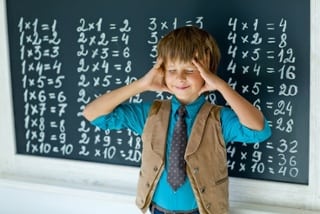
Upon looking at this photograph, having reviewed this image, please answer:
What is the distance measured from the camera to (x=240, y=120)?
4.13ft

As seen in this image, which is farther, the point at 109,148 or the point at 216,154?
the point at 109,148

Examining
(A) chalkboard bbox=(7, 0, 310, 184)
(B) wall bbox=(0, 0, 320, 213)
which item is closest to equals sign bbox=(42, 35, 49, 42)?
(A) chalkboard bbox=(7, 0, 310, 184)

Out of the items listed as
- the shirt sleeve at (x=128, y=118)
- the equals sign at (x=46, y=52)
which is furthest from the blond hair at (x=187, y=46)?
the equals sign at (x=46, y=52)

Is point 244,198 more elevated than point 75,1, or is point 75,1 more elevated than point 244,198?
point 75,1

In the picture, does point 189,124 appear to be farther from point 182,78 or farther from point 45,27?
point 45,27

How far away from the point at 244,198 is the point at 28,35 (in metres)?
1.05

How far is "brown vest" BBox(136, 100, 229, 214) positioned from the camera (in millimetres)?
1296

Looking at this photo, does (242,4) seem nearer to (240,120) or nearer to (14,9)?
(240,120)

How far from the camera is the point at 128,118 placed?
1.44m

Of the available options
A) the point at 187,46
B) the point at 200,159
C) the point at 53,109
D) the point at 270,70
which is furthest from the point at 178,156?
the point at 53,109

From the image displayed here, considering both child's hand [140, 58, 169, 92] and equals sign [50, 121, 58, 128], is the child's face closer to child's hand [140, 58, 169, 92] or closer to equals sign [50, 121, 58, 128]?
child's hand [140, 58, 169, 92]

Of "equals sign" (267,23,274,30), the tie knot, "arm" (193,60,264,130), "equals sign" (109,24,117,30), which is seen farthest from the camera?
"equals sign" (109,24,117,30)

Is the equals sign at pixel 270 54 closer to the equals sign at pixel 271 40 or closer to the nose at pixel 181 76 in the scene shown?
the equals sign at pixel 271 40
